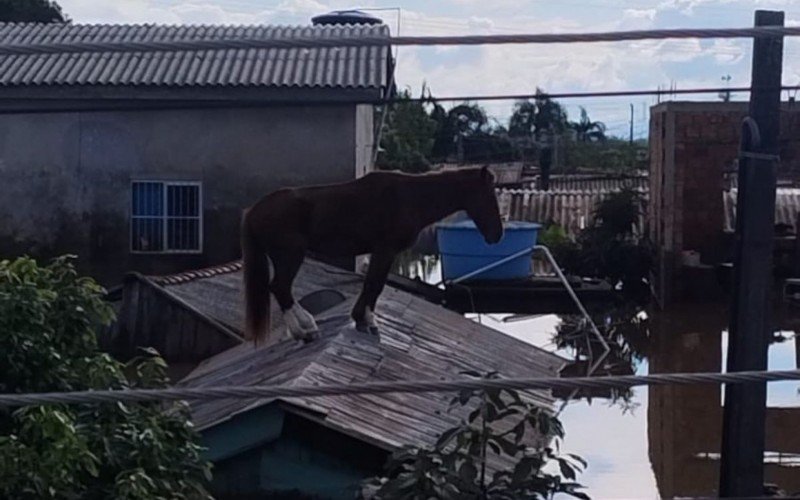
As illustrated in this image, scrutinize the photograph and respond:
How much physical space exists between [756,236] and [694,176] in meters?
15.1

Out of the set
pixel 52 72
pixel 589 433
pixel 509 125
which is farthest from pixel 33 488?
pixel 509 125

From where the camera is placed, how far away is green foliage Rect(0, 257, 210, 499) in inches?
147

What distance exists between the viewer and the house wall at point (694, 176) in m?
18.4

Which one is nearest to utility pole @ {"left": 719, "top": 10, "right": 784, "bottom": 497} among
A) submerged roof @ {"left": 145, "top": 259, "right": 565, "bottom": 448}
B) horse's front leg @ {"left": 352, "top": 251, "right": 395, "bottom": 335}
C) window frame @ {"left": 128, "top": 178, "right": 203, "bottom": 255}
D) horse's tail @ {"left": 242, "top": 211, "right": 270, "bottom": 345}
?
submerged roof @ {"left": 145, "top": 259, "right": 565, "bottom": 448}

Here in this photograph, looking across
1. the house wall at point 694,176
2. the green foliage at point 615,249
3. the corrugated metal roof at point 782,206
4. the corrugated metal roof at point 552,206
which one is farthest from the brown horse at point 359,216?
the corrugated metal roof at point 552,206

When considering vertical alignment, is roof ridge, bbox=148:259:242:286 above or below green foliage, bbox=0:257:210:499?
below

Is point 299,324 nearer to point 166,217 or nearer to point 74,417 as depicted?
point 74,417

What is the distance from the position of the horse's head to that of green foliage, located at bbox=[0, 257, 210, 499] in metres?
3.28

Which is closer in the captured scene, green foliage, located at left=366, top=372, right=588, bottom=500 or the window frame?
green foliage, located at left=366, top=372, right=588, bottom=500

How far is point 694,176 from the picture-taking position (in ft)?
61.3

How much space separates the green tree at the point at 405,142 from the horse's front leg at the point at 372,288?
8.57 metres

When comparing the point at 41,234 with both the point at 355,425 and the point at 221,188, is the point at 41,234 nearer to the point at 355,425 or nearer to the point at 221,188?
the point at 221,188

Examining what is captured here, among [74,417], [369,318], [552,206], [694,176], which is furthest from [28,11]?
[74,417]

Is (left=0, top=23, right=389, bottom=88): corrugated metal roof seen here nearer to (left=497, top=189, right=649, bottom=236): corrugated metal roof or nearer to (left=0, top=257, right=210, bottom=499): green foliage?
(left=497, top=189, right=649, bottom=236): corrugated metal roof
